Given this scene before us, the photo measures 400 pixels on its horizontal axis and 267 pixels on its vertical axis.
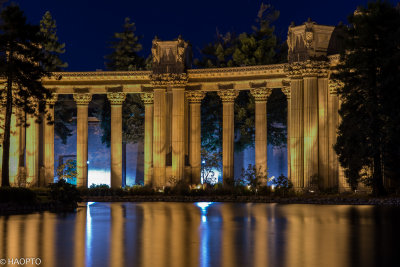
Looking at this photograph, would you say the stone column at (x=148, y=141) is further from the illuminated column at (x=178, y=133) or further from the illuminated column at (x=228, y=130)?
the illuminated column at (x=228, y=130)

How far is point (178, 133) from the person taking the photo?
68.0 metres

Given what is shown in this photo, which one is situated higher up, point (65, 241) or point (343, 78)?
point (343, 78)

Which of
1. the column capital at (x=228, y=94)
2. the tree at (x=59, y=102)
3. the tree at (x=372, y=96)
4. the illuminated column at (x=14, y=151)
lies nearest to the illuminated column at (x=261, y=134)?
A: the column capital at (x=228, y=94)

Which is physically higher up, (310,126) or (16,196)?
(310,126)

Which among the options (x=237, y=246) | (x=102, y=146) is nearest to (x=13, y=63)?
(x=237, y=246)

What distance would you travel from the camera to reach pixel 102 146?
106125 mm

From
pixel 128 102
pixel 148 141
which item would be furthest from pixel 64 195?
pixel 128 102

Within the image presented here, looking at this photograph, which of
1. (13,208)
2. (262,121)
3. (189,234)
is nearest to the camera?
(189,234)

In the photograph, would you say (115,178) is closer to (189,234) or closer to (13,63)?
(13,63)

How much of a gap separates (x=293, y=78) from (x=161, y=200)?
16.8 metres

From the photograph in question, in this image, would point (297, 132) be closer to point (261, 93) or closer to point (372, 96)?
point (261, 93)

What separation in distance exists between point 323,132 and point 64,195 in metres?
24.7

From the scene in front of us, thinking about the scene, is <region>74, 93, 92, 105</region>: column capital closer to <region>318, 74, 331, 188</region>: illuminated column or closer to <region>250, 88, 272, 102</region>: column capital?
<region>250, 88, 272, 102</region>: column capital

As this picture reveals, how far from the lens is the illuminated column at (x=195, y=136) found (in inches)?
2763
